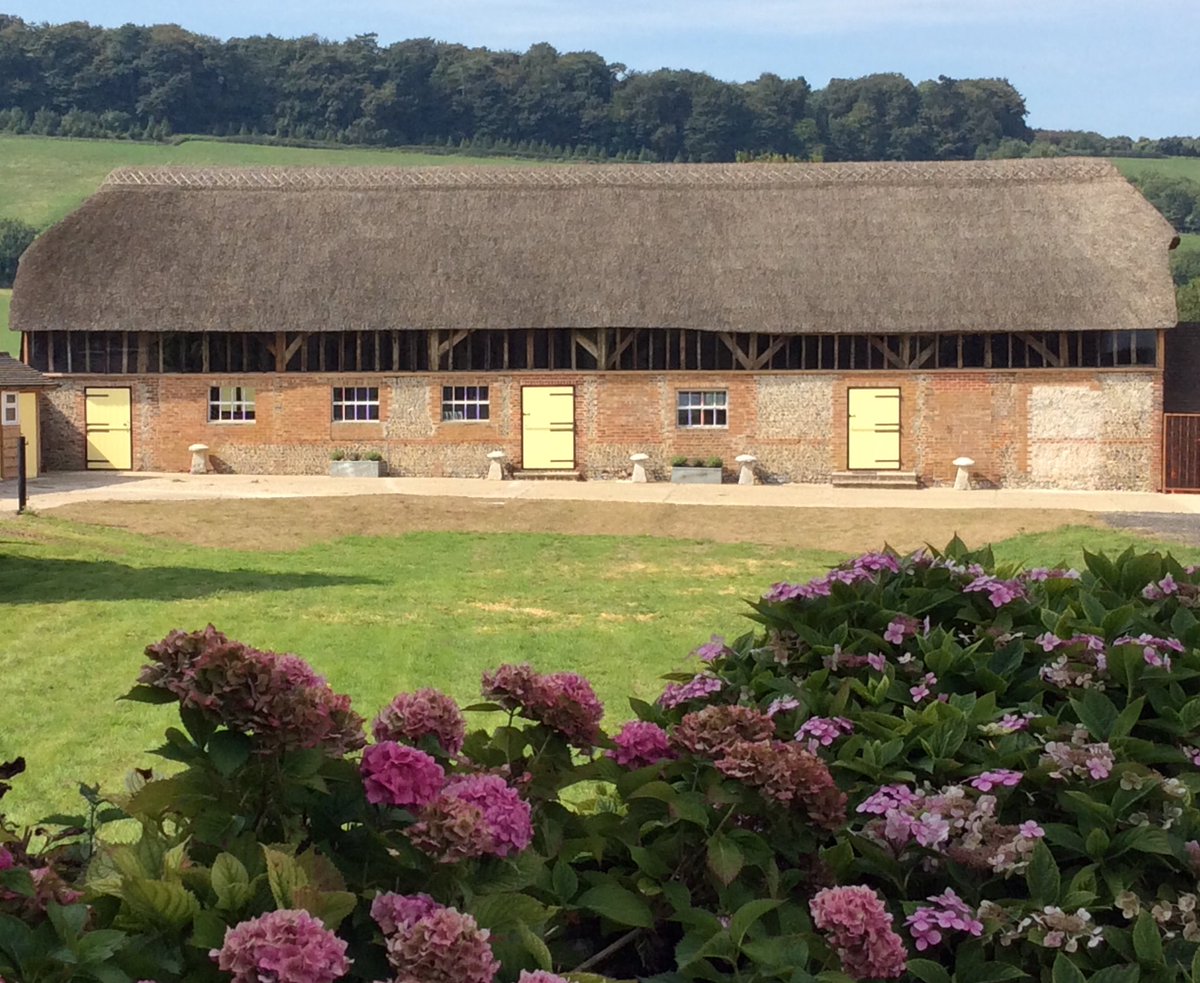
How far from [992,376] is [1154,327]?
3.51m

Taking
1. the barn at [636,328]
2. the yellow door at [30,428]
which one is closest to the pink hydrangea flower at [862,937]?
the barn at [636,328]

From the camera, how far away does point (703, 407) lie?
36812 millimetres

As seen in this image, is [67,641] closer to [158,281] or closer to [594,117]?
[158,281]

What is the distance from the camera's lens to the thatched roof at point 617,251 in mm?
36156

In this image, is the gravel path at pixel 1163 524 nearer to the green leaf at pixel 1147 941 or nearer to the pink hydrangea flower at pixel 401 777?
the green leaf at pixel 1147 941

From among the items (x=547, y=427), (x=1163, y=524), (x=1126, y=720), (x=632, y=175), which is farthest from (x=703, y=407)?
(x=1126, y=720)

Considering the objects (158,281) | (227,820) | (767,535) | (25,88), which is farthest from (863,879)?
(25,88)

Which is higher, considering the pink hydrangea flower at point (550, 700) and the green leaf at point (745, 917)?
the pink hydrangea flower at point (550, 700)

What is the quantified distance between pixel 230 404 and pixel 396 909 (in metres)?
35.6

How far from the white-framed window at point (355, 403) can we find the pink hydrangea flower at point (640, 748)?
33.5 m

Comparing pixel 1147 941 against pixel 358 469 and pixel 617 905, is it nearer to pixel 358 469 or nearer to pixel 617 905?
pixel 617 905

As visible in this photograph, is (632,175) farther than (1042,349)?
Yes

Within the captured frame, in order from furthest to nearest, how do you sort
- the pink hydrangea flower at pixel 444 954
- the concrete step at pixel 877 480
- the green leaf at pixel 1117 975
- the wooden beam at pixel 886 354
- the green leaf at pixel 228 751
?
the wooden beam at pixel 886 354
the concrete step at pixel 877 480
the green leaf at pixel 1117 975
the green leaf at pixel 228 751
the pink hydrangea flower at pixel 444 954

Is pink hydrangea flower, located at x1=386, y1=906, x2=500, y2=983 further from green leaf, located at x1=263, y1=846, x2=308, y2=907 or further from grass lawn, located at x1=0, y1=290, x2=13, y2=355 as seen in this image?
grass lawn, located at x1=0, y1=290, x2=13, y2=355
